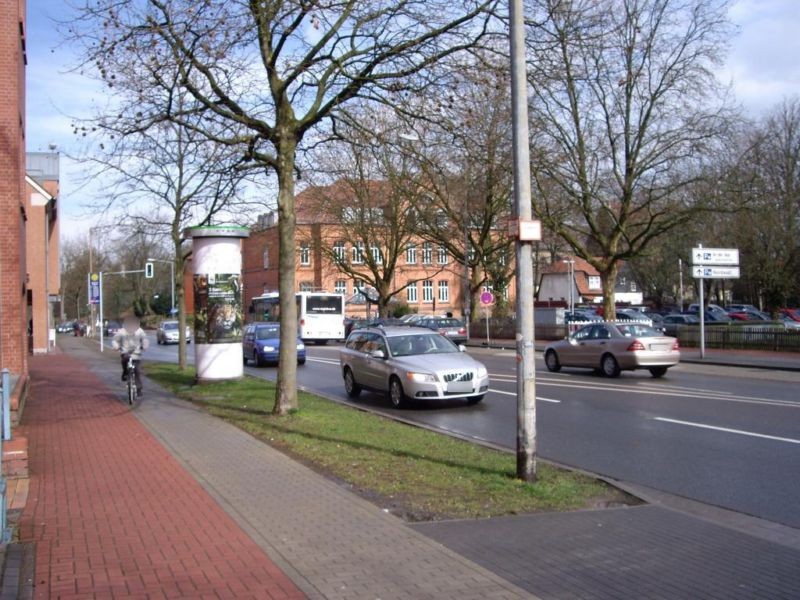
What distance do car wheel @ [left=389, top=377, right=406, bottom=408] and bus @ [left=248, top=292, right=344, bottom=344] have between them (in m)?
30.2

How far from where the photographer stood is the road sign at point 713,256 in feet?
89.7

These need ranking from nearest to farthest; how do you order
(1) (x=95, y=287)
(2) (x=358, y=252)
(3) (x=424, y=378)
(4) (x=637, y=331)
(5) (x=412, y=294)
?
(3) (x=424, y=378)
(4) (x=637, y=331)
(1) (x=95, y=287)
(2) (x=358, y=252)
(5) (x=412, y=294)

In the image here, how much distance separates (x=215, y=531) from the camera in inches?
253

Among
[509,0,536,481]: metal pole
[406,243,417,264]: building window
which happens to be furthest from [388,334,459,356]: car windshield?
[406,243,417,264]: building window

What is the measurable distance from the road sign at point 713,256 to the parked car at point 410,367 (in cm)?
1395

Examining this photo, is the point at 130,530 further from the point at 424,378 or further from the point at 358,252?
the point at 358,252

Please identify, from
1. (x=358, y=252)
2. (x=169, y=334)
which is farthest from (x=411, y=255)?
(x=169, y=334)

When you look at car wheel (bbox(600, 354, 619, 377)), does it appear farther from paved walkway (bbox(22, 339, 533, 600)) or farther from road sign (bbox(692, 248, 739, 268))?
paved walkway (bbox(22, 339, 533, 600))

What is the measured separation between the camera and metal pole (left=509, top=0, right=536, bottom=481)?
816 centimetres

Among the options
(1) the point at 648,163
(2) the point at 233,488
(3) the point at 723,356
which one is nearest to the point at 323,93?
(2) the point at 233,488

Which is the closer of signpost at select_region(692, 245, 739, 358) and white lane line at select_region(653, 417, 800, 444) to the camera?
white lane line at select_region(653, 417, 800, 444)

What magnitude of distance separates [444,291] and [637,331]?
58149 millimetres

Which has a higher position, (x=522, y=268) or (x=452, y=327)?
(x=522, y=268)

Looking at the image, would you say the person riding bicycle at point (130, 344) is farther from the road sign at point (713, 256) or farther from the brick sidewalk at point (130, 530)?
the road sign at point (713, 256)
